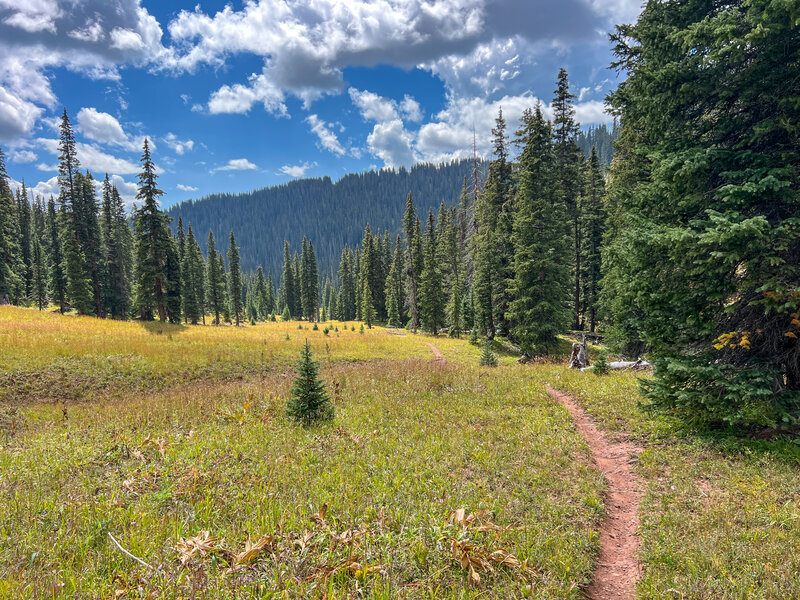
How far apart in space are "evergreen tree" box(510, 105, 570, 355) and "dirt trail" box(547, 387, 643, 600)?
1757 cm

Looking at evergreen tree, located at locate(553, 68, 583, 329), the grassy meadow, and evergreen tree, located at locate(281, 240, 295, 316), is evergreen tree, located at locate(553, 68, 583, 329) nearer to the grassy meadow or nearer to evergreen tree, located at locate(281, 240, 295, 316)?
the grassy meadow

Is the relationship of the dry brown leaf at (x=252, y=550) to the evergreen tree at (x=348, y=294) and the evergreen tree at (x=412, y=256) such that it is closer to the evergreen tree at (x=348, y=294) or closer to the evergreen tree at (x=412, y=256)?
the evergreen tree at (x=412, y=256)

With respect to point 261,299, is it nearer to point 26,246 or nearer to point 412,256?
point 26,246

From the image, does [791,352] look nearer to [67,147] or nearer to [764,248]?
[764,248]

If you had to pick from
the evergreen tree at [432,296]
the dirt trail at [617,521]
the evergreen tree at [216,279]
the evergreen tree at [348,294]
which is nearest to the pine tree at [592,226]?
the evergreen tree at [432,296]

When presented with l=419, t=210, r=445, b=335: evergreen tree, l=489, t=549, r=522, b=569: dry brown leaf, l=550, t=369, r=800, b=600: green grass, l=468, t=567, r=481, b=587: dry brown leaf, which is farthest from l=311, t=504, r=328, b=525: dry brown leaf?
l=419, t=210, r=445, b=335: evergreen tree

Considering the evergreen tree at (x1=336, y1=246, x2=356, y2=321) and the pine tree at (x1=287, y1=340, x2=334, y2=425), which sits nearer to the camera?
the pine tree at (x1=287, y1=340, x2=334, y2=425)

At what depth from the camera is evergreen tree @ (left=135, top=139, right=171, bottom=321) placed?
114 feet

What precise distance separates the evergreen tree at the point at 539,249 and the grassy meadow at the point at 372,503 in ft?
48.8

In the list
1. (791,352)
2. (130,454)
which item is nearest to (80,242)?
(130,454)

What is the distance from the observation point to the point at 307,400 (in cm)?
877

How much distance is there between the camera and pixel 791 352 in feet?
21.1

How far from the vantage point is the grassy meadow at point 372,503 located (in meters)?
3.68

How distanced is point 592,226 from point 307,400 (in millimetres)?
33591
